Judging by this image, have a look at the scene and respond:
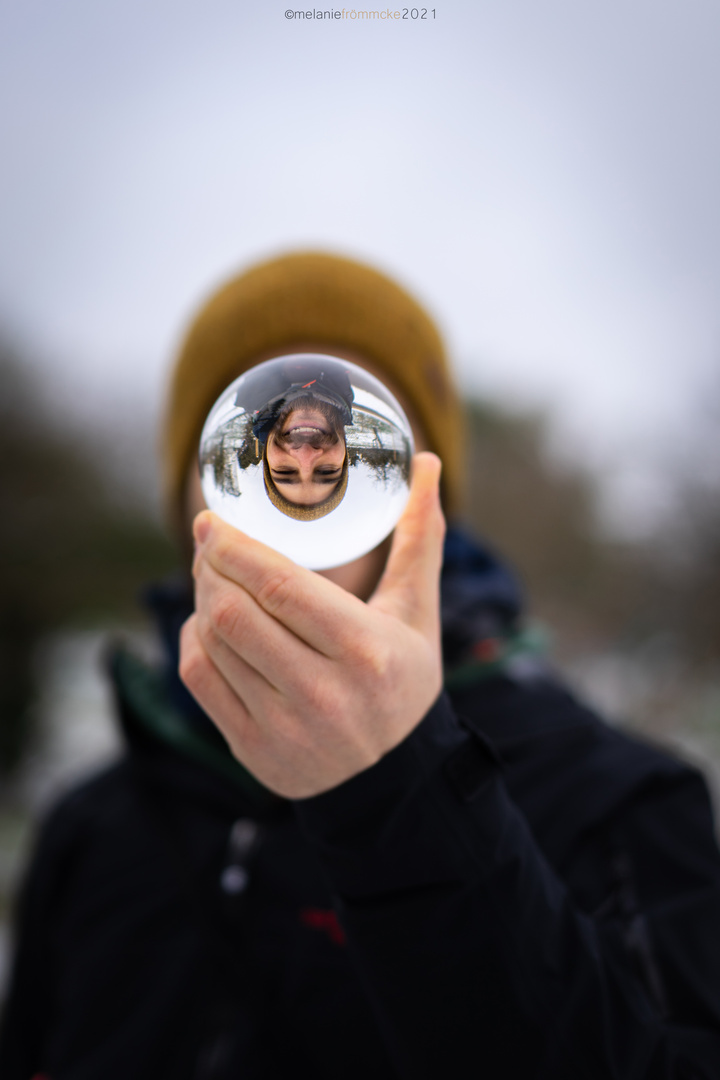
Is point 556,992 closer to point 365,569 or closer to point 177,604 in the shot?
point 365,569

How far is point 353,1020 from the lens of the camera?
4.75 feet

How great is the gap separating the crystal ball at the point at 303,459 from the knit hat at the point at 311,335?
93 cm

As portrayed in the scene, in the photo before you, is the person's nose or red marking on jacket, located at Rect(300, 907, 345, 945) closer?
the person's nose

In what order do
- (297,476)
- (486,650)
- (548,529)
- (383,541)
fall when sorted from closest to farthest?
(297,476) → (383,541) → (486,650) → (548,529)

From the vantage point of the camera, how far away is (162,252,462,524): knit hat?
1.93 meters

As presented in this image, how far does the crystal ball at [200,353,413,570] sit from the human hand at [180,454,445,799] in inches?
3.0

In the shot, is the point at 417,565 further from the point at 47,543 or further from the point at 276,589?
the point at 47,543

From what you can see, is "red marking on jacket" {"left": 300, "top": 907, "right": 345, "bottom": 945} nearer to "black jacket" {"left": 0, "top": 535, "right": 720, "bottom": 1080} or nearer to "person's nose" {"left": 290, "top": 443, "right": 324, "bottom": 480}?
"black jacket" {"left": 0, "top": 535, "right": 720, "bottom": 1080}

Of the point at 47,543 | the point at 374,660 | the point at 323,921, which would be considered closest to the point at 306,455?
the point at 374,660

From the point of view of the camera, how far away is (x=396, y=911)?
102 cm

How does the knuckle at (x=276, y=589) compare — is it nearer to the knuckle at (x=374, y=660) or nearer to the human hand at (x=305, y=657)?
the human hand at (x=305, y=657)

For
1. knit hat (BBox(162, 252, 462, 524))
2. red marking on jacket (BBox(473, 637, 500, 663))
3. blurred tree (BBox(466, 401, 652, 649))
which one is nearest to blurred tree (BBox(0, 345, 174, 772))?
blurred tree (BBox(466, 401, 652, 649))

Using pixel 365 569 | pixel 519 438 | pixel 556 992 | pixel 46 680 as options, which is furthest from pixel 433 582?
pixel 519 438

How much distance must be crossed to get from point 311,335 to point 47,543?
8590 mm
